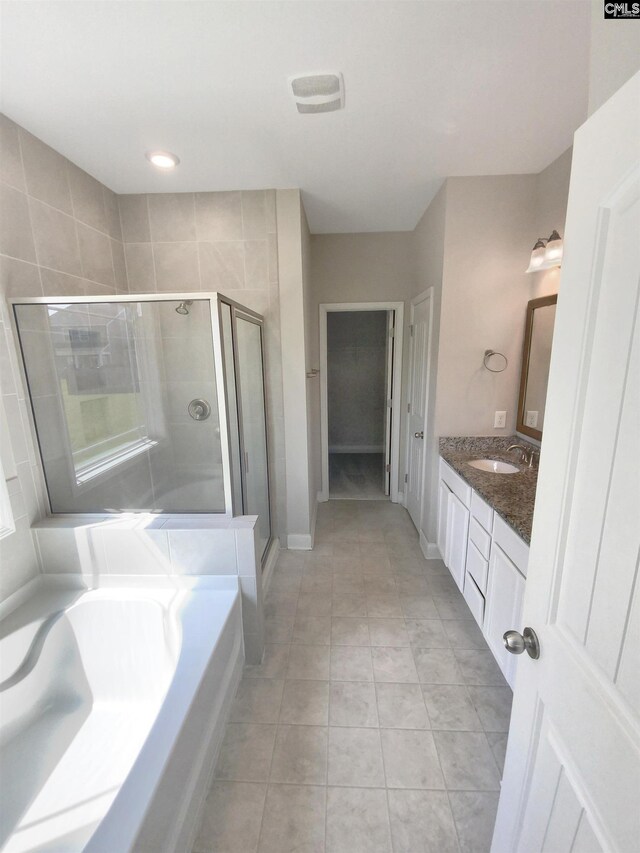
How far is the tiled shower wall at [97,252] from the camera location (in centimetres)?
161

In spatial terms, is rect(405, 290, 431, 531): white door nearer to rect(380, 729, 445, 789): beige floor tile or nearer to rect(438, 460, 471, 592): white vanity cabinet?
rect(438, 460, 471, 592): white vanity cabinet

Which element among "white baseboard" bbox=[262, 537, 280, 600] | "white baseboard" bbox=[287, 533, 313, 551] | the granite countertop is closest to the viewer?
the granite countertop

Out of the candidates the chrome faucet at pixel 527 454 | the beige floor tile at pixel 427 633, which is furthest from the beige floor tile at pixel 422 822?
the chrome faucet at pixel 527 454

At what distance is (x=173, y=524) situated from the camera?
5.80 ft

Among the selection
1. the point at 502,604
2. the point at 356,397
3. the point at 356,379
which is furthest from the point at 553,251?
the point at 356,397

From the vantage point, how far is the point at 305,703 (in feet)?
5.32

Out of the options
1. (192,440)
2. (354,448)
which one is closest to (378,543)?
(192,440)

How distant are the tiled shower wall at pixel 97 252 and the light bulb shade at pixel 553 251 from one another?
1.64 metres

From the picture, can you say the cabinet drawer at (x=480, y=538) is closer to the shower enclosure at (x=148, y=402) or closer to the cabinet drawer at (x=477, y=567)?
the cabinet drawer at (x=477, y=567)

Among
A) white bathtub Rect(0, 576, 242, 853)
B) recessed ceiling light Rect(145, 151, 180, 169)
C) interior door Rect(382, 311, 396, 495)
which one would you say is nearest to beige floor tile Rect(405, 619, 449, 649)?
white bathtub Rect(0, 576, 242, 853)

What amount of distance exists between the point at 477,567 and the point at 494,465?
2.29 feet

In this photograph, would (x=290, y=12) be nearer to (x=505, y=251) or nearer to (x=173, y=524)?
(x=505, y=251)

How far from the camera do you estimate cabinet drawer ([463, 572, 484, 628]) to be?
69.2 inches

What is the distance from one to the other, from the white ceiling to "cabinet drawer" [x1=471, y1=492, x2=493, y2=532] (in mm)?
1788
